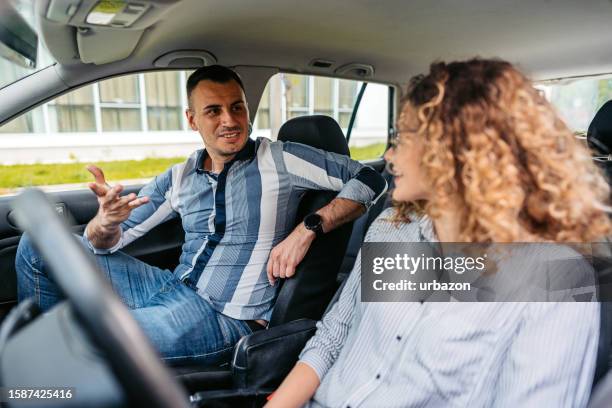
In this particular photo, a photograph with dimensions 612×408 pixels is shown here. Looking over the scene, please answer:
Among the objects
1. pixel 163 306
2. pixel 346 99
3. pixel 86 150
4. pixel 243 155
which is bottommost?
pixel 163 306

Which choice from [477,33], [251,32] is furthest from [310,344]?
[477,33]

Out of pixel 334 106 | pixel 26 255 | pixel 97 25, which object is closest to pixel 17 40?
pixel 97 25

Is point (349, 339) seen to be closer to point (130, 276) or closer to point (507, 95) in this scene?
point (507, 95)

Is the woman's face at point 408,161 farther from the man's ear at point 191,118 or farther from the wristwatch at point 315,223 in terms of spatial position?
the man's ear at point 191,118

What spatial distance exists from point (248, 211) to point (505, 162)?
1.14 m

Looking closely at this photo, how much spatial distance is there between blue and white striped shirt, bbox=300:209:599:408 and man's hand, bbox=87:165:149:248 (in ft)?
2.80

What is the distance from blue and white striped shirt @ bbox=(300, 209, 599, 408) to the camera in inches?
35.0

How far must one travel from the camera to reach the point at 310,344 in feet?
4.26

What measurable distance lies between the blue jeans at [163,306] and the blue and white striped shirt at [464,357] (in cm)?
51

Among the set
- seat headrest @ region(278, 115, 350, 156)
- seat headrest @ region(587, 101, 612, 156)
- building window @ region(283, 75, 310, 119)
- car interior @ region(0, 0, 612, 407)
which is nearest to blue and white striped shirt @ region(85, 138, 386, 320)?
car interior @ region(0, 0, 612, 407)

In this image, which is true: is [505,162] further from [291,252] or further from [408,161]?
[291,252]

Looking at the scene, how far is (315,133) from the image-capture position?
7.26ft

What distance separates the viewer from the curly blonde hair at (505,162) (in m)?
0.91

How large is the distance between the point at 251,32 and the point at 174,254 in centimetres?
114
